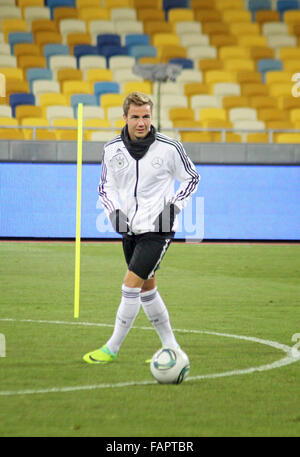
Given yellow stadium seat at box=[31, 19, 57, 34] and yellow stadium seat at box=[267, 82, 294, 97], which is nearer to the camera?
yellow stadium seat at box=[267, 82, 294, 97]

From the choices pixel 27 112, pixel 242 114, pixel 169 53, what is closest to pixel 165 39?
pixel 169 53

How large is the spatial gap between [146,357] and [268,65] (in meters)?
22.2

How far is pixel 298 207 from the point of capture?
22984mm

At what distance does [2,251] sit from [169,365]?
13730 mm

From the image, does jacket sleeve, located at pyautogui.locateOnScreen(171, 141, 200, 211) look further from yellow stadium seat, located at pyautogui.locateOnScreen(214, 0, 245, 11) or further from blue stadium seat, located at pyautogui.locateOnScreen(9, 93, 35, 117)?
yellow stadium seat, located at pyautogui.locateOnScreen(214, 0, 245, 11)

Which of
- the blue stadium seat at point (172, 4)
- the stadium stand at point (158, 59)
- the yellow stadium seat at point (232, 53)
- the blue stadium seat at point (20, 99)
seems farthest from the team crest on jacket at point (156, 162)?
the blue stadium seat at point (172, 4)

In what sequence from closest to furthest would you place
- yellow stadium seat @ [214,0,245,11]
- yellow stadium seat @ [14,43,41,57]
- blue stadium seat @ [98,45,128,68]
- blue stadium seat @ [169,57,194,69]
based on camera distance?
yellow stadium seat @ [14,43,41,57], blue stadium seat @ [169,57,194,69], blue stadium seat @ [98,45,128,68], yellow stadium seat @ [214,0,245,11]

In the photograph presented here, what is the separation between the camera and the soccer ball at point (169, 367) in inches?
251

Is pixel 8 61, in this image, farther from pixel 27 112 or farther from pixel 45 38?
pixel 27 112

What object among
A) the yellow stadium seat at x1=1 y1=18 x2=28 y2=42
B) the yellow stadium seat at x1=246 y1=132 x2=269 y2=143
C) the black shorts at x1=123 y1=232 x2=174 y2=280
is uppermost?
the yellow stadium seat at x1=1 y1=18 x2=28 y2=42

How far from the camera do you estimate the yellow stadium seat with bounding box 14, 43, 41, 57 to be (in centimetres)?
2728

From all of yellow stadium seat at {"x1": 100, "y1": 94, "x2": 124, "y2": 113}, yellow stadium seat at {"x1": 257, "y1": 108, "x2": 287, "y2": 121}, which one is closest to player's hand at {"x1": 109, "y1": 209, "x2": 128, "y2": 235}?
yellow stadium seat at {"x1": 100, "y1": 94, "x2": 124, "y2": 113}

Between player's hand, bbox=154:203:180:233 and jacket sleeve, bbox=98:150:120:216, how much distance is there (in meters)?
0.37
